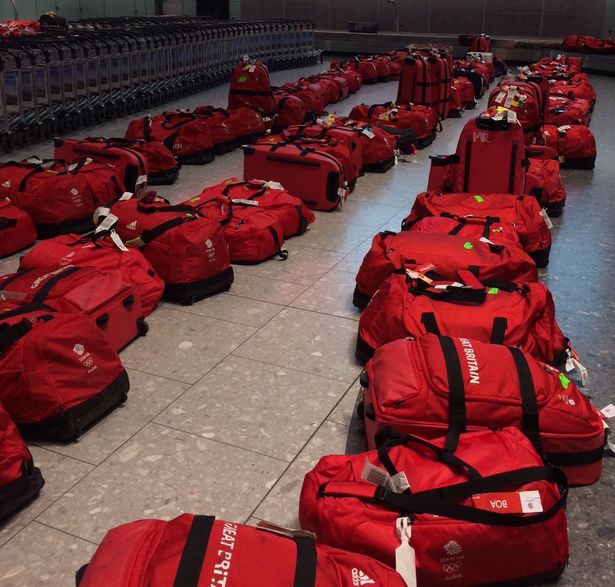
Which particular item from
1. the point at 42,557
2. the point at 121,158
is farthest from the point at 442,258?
the point at 121,158

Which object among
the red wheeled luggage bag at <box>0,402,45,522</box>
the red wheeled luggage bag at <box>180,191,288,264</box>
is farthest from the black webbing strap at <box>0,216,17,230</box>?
the red wheeled luggage bag at <box>0,402,45,522</box>

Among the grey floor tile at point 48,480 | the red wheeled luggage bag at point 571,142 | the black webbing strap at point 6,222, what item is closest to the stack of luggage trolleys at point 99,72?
the black webbing strap at point 6,222

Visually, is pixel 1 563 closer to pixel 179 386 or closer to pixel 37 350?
pixel 37 350

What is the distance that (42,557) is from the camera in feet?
6.75

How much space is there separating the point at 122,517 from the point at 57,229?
9.54 feet

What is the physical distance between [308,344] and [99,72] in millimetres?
6529

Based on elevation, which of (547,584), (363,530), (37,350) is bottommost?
(547,584)

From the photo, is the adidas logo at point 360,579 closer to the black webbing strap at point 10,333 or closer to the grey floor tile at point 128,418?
the grey floor tile at point 128,418

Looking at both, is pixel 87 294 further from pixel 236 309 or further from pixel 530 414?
pixel 530 414

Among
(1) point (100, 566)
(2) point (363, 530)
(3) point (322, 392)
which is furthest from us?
(3) point (322, 392)

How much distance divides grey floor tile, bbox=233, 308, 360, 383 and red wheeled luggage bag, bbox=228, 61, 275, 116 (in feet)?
16.3

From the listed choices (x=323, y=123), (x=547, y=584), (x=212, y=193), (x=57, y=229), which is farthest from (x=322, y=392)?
(x=323, y=123)

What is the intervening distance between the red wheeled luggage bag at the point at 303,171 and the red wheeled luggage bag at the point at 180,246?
1784 millimetres

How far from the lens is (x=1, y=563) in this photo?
2.04 m
